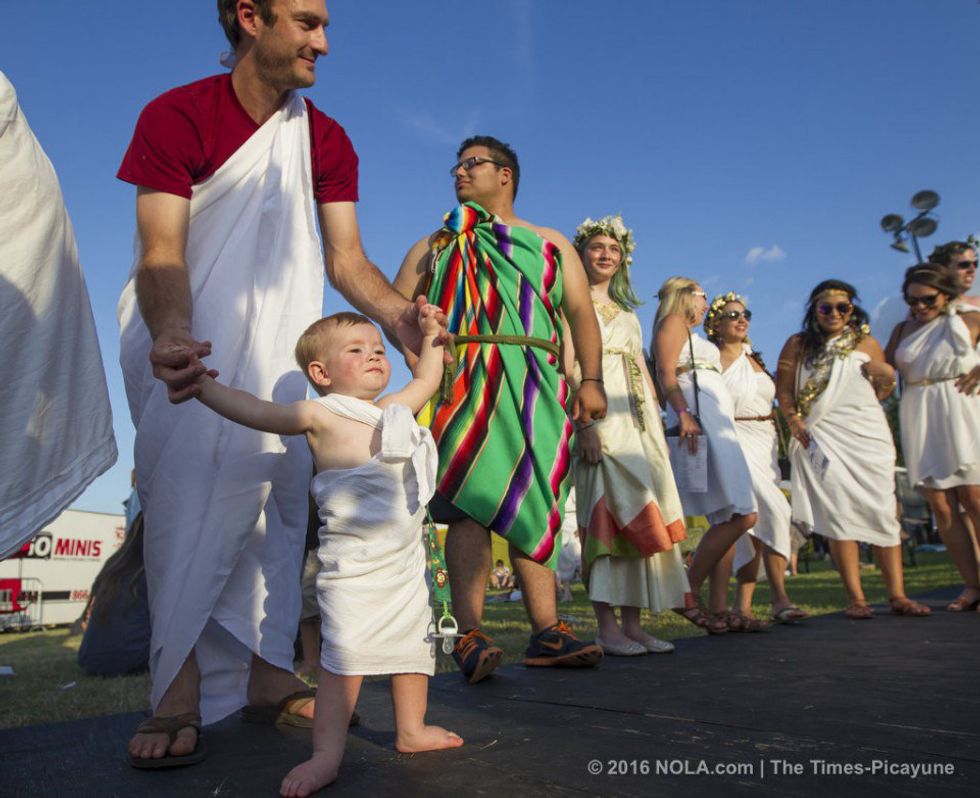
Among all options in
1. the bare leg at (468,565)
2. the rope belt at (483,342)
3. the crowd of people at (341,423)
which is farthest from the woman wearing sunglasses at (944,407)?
the bare leg at (468,565)

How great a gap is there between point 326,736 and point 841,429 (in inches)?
193

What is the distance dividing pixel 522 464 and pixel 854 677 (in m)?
1.36

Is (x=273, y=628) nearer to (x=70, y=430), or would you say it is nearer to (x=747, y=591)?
(x=70, y=430)

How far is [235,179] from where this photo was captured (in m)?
2.45

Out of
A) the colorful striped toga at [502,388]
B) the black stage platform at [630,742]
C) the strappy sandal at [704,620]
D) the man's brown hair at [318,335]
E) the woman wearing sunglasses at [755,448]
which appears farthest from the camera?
the woman wearing sunglasses at [755,448]

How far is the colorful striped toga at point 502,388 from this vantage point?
10.5 ft

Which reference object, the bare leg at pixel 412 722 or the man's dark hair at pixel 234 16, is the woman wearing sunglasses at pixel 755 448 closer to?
the bare leg at pixel 412 722

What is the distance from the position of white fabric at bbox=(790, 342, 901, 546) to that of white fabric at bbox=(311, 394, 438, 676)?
14.2ft

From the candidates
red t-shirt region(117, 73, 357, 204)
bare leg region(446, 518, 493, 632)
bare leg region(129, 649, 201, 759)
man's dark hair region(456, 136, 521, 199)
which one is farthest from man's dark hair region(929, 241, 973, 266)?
bare leg region(129, 649, 201, 759)

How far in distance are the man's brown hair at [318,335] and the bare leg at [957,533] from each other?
480cm

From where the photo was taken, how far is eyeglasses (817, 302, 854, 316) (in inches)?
225

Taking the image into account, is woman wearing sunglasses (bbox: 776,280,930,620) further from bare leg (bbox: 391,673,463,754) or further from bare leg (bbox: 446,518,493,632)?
bare leg (bbox: 391,673,463,754)

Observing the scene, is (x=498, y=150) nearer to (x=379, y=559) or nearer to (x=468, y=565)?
(x=468, y=565)

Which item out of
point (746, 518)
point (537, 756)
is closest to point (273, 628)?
point (537, 756)
